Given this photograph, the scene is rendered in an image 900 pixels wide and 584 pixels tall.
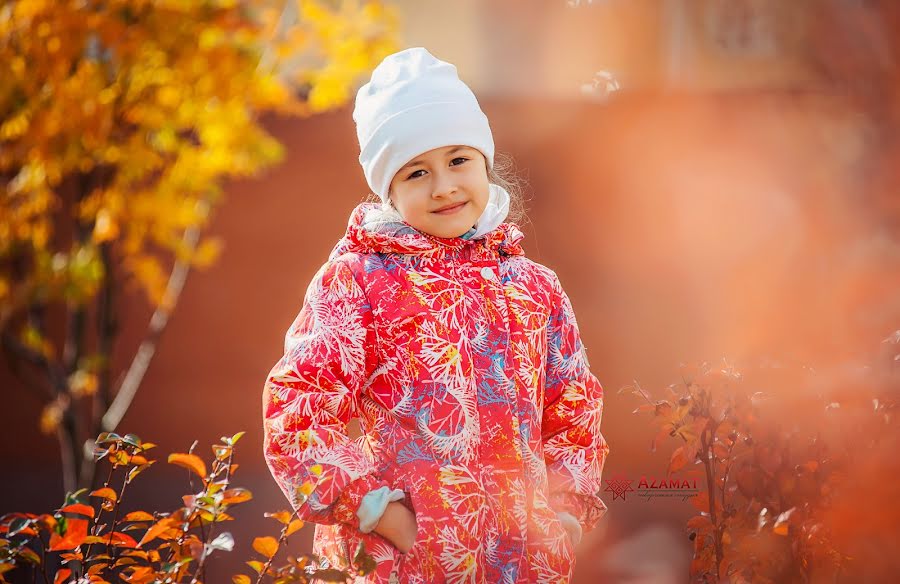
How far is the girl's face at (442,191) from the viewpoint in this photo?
1716 millimetres

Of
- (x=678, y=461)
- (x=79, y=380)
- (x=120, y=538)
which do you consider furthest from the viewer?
(x=79, y=380)

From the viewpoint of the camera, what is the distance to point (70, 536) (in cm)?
152

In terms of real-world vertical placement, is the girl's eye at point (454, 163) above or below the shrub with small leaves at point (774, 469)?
above

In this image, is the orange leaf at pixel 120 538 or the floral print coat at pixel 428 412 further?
the orange leaf at pixel 120 538

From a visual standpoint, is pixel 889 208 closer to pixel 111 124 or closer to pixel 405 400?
pixel 405 400

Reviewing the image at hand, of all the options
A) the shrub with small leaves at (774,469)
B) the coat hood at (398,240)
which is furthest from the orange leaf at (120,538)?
the shrub with small leaves at (774,469)

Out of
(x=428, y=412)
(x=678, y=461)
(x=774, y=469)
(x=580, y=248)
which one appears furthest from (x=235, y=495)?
(x=580, y=248)

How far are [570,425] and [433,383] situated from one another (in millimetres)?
350

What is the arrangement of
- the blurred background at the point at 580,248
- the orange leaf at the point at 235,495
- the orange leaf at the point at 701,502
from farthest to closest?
the blurred background at the point at 580,248, the orange leaf at the point at 701,502, the orange leaf at the point at 235,495

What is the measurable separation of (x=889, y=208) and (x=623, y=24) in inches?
238

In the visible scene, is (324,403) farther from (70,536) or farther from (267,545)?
(70,536)

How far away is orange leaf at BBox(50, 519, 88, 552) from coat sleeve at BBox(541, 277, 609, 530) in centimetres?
83

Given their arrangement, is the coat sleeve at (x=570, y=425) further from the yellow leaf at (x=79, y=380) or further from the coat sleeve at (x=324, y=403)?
the yellow leaf at (x=79, y=380)

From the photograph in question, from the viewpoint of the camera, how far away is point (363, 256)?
5.65 ft
